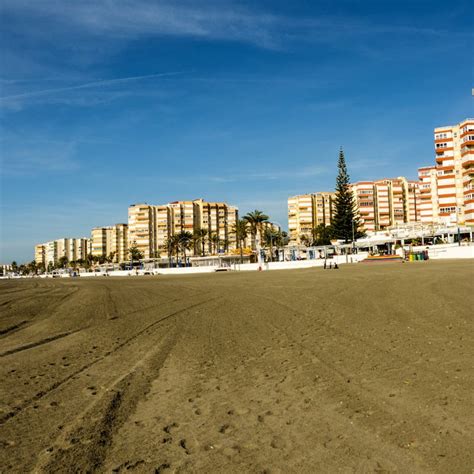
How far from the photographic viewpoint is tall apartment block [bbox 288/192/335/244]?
598 feet

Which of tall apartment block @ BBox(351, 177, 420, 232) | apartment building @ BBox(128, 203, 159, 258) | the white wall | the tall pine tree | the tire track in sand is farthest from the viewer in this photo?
apartment building @ BBox(128, 203, 159, 258)

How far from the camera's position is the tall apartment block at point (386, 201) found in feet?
532

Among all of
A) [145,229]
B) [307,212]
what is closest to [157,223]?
[145,229]

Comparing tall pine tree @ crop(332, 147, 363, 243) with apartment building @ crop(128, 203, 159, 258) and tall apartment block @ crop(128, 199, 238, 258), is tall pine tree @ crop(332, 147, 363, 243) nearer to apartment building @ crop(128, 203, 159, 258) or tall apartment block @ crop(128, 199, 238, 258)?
tall apartment block @ crop(128, 199, 238, 258)

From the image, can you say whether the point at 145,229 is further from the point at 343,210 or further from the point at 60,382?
the point at 60,382

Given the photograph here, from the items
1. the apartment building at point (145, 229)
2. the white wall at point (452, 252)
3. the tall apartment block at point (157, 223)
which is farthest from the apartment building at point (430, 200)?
the apartment building at point (145, 229)

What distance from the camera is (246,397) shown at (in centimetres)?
515

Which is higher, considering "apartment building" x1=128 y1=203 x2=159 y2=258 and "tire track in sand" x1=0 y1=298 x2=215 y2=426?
"apartment building" x1=128 y1=203 x2=159 y2=258

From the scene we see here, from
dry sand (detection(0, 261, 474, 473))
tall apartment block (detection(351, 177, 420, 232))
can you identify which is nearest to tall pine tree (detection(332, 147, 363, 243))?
tall apartment block (detection(351, 177, 420, 232))

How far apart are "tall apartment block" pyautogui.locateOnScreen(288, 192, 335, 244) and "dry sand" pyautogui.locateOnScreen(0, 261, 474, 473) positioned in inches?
6783

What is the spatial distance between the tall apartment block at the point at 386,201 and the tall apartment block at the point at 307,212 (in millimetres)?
18096

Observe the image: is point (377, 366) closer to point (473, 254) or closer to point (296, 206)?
point (473, 254)

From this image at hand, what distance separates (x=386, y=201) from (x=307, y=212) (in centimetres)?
3124

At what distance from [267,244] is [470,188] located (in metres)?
64.2
